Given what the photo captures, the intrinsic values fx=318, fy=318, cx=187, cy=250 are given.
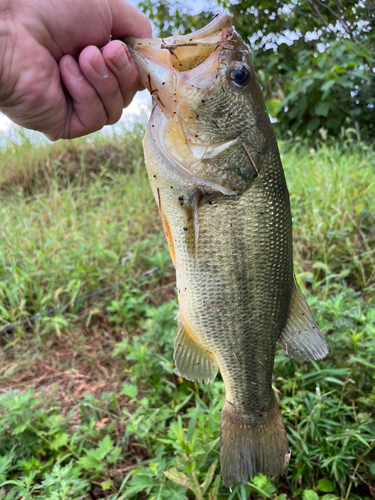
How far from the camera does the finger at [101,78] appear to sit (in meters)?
1.34

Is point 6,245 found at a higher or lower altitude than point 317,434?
higher

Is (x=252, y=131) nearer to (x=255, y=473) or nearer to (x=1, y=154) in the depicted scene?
(x=255, y=473)

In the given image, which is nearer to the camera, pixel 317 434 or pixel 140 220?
pixel 317 434

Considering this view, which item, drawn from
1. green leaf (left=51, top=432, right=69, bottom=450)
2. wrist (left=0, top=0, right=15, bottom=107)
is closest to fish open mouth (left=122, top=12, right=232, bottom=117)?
wrist (left=0, top=0, right=15, bottom=107)

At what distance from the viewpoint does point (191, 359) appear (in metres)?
1.52

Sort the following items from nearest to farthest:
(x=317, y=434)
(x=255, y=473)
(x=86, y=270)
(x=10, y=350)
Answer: (x=255, y=473), (x=317, y=434), (x=10, y=350), (x=86, y=270)

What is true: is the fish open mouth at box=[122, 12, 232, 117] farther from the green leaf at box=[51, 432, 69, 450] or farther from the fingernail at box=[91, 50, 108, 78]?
the green leaf at box=[51, 432, 69, 450]

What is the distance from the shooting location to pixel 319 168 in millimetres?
3959

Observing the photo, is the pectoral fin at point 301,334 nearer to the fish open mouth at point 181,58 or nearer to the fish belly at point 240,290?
the fish belly at point 240,290

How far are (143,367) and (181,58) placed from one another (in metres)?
1.76

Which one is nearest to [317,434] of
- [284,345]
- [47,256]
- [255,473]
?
[255,473]

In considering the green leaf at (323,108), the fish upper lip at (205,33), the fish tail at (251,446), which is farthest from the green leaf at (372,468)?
the green leaf at (323,108)

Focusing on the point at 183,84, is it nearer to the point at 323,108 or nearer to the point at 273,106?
the point at 323,108

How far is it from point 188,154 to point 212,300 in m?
0.62
